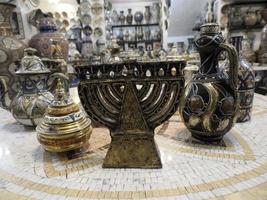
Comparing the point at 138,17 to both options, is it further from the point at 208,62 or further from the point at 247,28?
the point at 208,62

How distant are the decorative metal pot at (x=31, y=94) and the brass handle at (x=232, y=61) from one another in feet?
2.48

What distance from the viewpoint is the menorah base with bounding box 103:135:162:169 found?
68 centimetres

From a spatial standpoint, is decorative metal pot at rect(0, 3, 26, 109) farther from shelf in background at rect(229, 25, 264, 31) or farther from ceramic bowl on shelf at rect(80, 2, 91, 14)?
shelf in background at rect(229, 25, 264, 31)

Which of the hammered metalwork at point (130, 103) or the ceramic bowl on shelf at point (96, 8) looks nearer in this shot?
the hammered metalwork at point (130, 103)

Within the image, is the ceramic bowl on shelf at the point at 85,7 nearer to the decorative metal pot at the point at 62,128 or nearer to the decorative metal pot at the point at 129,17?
the decorative metal pot at the point at 129,17

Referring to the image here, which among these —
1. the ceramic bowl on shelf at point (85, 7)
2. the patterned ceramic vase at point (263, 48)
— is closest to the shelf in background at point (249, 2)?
the patterned ceramic vase at point (263, 48)

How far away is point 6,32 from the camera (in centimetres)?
196

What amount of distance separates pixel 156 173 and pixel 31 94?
688 mm

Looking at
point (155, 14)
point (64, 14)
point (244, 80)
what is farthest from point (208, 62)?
point (155, 14)

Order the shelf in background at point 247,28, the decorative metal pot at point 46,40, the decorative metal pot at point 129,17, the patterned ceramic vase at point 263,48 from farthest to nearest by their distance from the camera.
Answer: the decorative metal pot at point 129,17
the shelf in background at point 247,28
the patterned ceramic vase at point 263,48
the decorative metal pot at point 46,40

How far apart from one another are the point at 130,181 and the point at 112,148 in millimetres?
128

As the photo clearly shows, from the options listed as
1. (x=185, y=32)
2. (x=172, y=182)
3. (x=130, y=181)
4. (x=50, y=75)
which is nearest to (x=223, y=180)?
(x=172, y=182)

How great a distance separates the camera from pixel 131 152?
692mm

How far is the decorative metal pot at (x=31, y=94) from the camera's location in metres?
0.97
